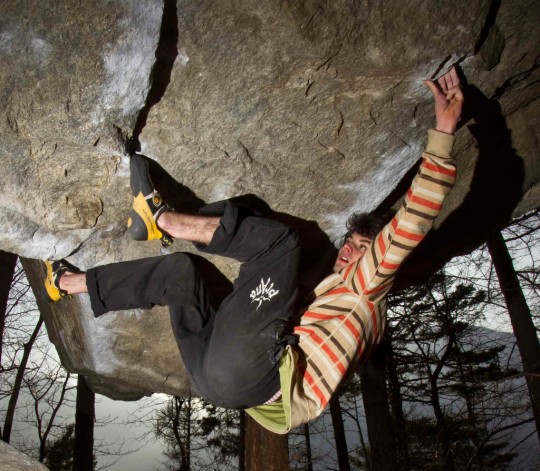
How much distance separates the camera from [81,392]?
8.80 m

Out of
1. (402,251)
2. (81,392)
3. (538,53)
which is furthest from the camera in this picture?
(81,392)

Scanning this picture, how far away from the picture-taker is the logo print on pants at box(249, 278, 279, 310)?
6.91 ft

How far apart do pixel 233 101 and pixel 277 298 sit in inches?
45.2

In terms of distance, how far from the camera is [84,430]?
28.4 feet

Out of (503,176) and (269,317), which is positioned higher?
(503,176)

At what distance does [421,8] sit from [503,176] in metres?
2.57

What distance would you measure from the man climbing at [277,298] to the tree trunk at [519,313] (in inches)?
170

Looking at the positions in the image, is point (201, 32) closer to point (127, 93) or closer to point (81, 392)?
point (127, 93)

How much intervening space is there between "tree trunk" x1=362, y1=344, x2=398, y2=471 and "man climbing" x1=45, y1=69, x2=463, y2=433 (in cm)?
491

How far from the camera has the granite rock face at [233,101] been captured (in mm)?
1764

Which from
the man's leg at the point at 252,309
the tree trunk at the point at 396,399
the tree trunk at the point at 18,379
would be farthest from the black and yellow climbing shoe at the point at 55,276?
the tree trunk at the point at 396,399

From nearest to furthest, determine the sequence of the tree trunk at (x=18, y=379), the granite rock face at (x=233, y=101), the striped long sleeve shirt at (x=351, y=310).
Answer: the granite rock face at (x=233, y=101) < the striped long sleeve shirt at (x=351, y=310) < the tree trunk at (x=18, y=379)

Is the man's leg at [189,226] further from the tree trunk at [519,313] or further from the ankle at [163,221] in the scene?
the tree trunk at [519,313]

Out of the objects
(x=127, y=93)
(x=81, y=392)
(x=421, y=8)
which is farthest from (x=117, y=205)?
(x=81, y=392)
